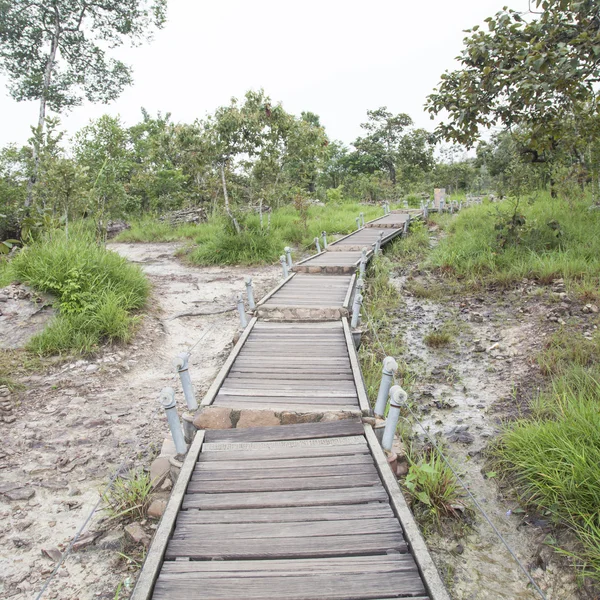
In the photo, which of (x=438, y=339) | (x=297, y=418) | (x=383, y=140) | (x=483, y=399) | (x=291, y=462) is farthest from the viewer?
(x=383, y=140)

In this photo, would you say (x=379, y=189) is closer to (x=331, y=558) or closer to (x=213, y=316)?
(x=213, y=316)

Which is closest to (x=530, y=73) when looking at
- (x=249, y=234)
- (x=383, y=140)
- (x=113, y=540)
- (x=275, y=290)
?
(x=275, y=290)

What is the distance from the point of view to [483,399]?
17.2 ft

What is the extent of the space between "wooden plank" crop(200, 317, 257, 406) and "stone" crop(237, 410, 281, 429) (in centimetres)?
45

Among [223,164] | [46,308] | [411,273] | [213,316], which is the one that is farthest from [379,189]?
[46,308]

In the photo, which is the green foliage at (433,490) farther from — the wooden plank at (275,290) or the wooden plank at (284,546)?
the wooden plank at (275,290)

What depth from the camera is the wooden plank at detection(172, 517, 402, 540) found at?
8.71ft

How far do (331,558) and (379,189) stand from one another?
30.0 m

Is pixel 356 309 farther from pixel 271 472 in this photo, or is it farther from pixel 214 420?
pixel 271 472

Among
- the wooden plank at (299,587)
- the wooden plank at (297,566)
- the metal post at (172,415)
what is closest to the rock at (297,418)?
the metal post at (172,415)

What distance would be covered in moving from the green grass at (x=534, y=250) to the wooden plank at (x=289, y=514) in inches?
246

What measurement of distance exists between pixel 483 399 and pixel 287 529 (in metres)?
3.57

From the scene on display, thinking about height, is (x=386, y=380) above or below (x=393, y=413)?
above

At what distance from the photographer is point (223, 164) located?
13336 millimetres
